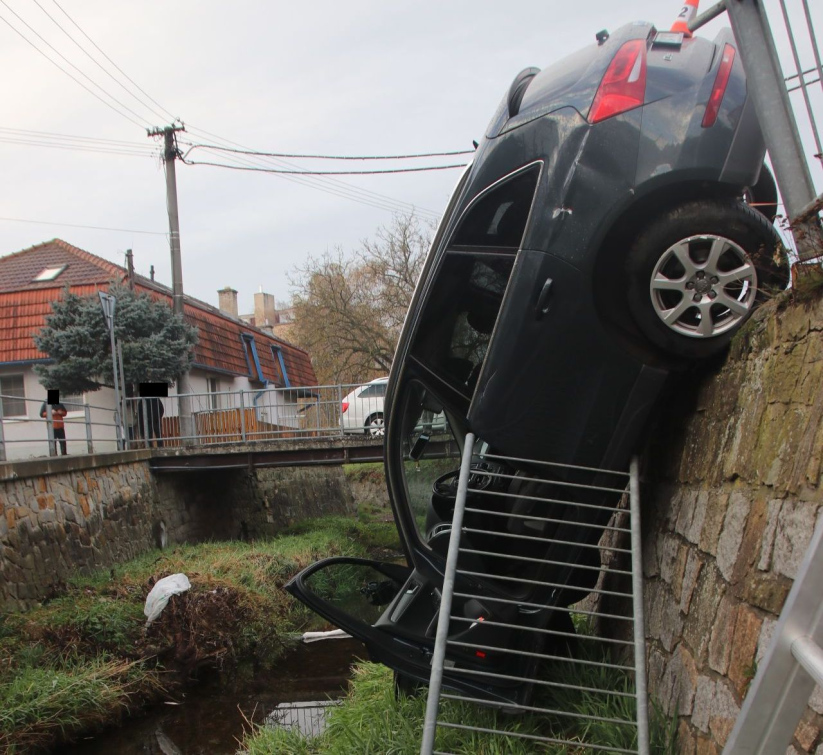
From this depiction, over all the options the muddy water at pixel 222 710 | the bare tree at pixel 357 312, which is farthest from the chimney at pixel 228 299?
the muddy water at pixel 222 710

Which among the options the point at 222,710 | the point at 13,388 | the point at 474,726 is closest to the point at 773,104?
the point at 474,726

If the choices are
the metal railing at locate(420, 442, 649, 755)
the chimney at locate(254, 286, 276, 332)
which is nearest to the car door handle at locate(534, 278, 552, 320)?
the metal railing at locate(420, 442, 649, 755)

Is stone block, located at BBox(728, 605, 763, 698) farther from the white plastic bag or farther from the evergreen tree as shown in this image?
the evergreen tree

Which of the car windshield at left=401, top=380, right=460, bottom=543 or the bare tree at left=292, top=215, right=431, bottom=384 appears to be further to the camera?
the bare tree at left=292, top=215, right=431, bottom=384

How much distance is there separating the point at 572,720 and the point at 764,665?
3.36 metres

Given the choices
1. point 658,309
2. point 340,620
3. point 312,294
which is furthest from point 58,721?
point 312,294

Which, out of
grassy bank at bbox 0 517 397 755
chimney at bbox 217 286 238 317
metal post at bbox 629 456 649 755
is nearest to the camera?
metal post at bbox 629 456 649 755

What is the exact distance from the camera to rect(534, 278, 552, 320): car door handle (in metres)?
4.16

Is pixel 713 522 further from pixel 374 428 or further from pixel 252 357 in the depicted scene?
pixel 252 357

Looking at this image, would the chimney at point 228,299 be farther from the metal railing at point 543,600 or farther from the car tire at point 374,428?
the metal railing at point 543,600

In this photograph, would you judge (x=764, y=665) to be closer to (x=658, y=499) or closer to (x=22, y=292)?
(x=658, y=499)

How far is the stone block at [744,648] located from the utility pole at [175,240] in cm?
1537

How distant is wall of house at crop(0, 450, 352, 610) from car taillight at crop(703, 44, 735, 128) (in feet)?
32.2

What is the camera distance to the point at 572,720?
4.27 metres
